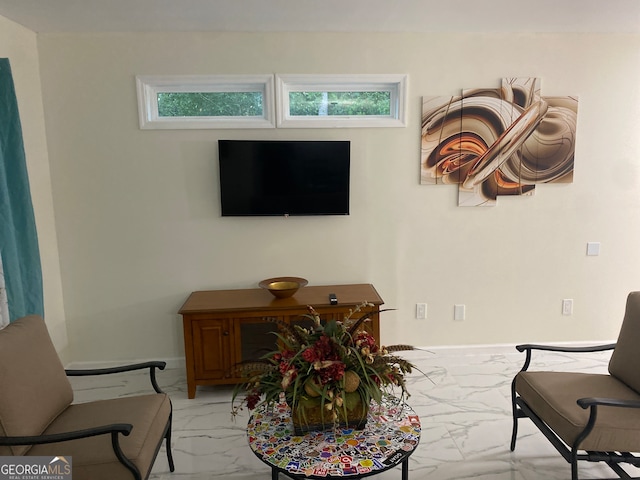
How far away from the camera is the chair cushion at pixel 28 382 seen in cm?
175

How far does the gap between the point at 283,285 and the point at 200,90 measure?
1.61 metres

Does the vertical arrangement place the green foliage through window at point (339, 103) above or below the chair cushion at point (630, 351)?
above

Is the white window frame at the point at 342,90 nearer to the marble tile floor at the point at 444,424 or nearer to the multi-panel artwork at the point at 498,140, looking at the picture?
the multi-panel artwork at the point at 498,140

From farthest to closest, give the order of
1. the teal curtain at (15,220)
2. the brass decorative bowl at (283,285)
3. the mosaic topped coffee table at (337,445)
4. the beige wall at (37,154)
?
the brass decorative bowl at (283,285)
the beige wall at (37,154)
the teal curtain at (15,220)
the mosaic topped coffee table at (337,445)

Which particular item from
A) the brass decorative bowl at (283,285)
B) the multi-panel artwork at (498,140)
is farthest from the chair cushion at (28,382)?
the multi-panel artwork at (498,140)

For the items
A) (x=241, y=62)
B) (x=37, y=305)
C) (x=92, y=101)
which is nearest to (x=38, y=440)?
(x=37, y=305)

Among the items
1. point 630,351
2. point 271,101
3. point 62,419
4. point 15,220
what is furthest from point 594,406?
point 15,220

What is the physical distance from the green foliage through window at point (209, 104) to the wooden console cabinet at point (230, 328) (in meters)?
1.45

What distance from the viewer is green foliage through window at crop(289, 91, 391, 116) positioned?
3.44 metres

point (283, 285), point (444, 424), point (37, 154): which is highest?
point (37, 154)

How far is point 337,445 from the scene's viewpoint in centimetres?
177

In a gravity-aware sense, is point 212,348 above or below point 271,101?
below

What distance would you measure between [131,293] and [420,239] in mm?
2337

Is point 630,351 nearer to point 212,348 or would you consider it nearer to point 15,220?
point 212,348
